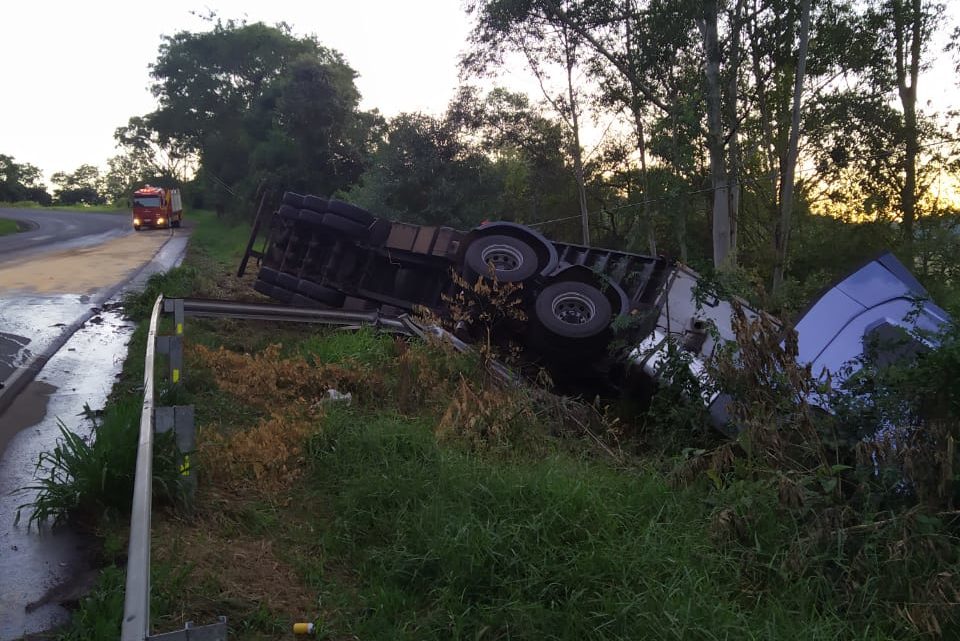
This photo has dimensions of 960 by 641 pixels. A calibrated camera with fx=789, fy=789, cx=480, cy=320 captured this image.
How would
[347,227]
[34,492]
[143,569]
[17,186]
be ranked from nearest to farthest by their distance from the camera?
[143,569] → [34,492] → [347,227] → [17,186]

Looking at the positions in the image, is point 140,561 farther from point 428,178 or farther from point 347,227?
point 428,178

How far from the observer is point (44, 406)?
6.94 metres

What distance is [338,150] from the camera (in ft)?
123

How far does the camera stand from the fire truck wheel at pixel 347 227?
12.4 metres

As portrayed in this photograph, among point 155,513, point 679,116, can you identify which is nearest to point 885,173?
point 679,116

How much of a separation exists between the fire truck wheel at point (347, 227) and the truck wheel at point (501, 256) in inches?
76.7

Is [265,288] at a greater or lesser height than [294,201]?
lesser

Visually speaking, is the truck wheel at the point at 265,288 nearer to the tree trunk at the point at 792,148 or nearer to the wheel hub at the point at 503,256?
the wheel hub at the point at 503,256

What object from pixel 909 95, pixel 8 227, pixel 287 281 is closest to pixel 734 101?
pixel 909 95

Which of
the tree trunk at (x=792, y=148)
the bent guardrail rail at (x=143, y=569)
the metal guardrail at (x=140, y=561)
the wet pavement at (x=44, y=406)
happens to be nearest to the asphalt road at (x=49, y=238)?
the wet pavement at (x=44, y=406)

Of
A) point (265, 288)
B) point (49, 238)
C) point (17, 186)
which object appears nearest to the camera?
point (265, 288)

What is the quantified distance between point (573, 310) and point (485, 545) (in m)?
6.57

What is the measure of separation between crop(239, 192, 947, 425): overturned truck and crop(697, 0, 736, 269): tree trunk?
9.99 meters

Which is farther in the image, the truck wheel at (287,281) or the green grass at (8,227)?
the green grass at (8,227)
